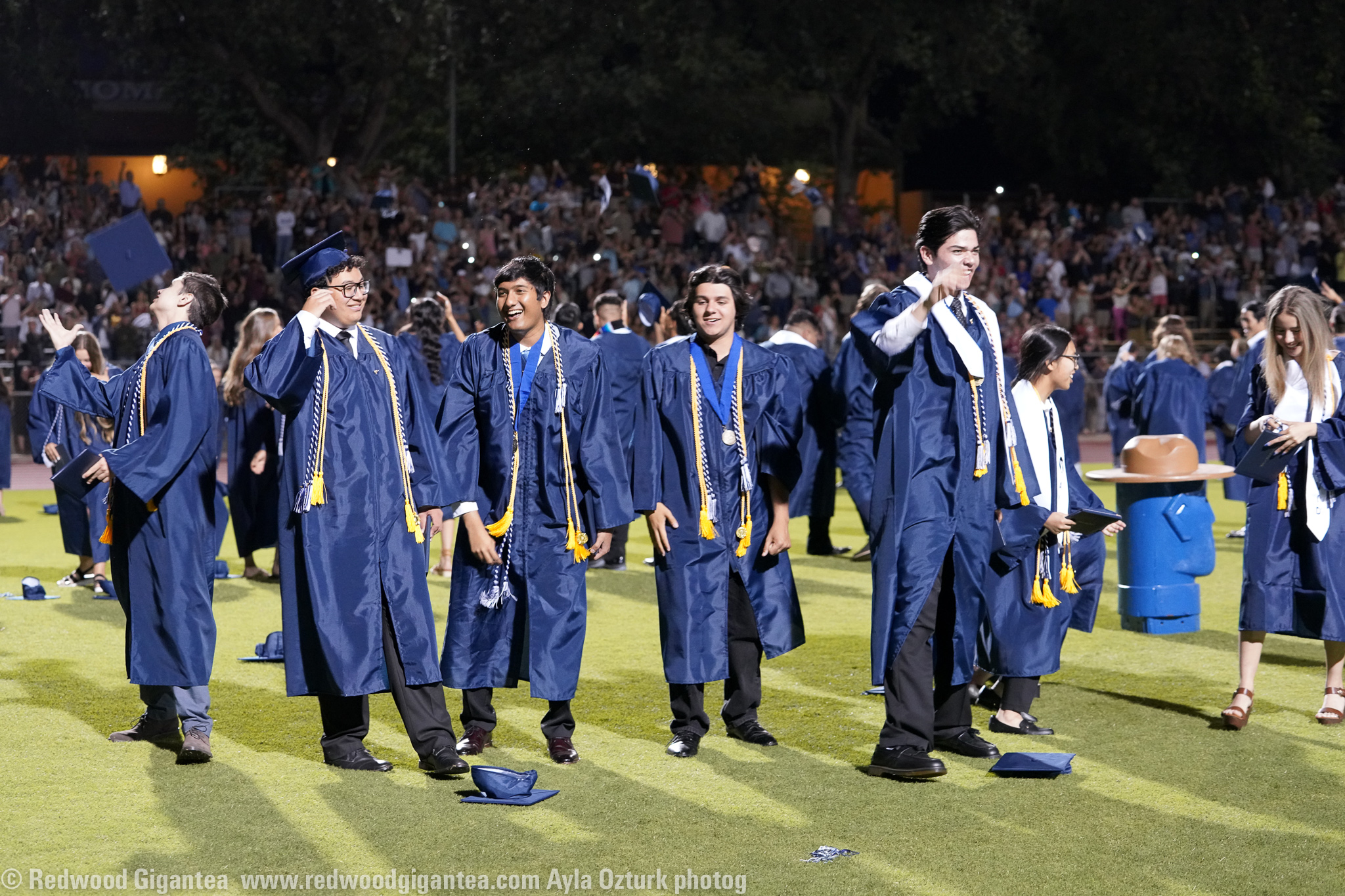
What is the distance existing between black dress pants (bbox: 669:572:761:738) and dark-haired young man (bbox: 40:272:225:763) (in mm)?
1764

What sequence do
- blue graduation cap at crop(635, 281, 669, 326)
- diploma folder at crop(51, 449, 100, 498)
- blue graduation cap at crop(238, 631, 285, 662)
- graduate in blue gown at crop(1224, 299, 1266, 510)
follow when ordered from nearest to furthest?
1. diploma folder at crop(51, 449, 100, 498)
2. blue graduation cap at crop(238, 631, 285, 662)
3. graduate in blue gown at crop(1224, 299, 1266, 510)
4. blue graduation cap at crop(635, 281, 669, 326)

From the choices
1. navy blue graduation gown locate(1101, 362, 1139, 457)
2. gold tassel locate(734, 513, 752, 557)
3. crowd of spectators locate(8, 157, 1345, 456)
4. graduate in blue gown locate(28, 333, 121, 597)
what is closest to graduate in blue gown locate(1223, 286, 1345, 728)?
gold tassel locate(734, 513, 752, 557)

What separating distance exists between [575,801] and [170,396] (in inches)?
84.2

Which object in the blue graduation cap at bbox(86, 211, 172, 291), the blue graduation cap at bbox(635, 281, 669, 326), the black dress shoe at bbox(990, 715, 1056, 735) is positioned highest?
the blue graduation cap at bbox(86, 211, 172, 291)

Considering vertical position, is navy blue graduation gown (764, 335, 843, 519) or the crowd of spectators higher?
the crowd of spectators

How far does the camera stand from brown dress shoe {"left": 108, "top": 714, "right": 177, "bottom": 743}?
6387mm

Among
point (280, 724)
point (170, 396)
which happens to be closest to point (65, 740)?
point (280, 724)

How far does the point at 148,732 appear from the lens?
640cm

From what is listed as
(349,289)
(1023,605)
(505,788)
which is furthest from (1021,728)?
(349,289)

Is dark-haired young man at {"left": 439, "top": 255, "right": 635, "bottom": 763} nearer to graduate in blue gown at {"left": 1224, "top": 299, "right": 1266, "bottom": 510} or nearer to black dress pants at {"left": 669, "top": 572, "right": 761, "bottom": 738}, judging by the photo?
black dress pants at {"left": 669, "top": 572, "right": 761, "bottom": 738}

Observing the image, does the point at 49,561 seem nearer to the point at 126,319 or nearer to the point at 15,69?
the point at 126,319

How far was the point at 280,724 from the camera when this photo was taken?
6746 millimetres

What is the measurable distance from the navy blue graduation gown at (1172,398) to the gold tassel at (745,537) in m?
7.32

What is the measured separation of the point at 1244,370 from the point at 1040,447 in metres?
6.25
